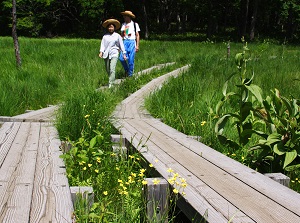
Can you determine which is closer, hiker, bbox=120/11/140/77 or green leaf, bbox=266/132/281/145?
green leaf, bbox=266/132/281/145

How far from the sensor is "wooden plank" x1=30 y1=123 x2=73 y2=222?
251 cm

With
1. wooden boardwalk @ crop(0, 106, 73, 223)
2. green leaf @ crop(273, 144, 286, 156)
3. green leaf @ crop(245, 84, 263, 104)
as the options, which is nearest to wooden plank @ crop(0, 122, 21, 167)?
wooden boardwalk @ crop(0, 106, 73, 223)

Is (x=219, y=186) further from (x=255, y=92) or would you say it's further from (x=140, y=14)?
(x=140, y=14)

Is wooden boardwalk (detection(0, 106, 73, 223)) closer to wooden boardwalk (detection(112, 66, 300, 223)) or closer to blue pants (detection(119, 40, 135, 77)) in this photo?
wooden boardwalk (detection(112, 66, 300, 223))

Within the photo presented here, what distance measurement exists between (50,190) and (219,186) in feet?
3.77

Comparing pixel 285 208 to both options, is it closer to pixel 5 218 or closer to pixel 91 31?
pixel 5 218

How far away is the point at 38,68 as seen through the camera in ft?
36.8

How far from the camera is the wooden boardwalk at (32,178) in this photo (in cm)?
254

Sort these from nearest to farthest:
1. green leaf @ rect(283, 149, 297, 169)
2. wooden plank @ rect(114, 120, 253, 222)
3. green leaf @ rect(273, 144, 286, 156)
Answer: wooden plank @ rect(114, 120, 253, 222) < green leaf @ rect(283, 149, 297, 169) < green leaf @ rect(273, 144, 286, 156)

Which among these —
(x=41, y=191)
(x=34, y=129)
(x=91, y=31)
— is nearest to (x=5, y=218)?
(x=41, y=191)

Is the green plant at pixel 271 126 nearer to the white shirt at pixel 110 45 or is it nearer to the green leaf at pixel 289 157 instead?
the green leaf at pixel 289 157

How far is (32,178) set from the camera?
127 inches

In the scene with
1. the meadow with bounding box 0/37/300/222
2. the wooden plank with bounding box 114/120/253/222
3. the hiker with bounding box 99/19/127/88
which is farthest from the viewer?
the hiker with bounding box 99/19/127/88

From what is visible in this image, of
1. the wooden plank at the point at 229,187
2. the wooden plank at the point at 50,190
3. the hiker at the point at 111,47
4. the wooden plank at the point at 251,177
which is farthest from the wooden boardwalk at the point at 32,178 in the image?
the hiker at the point at 111,47
